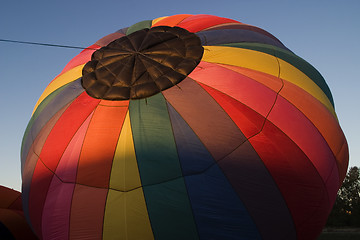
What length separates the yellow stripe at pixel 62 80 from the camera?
16.8 feet

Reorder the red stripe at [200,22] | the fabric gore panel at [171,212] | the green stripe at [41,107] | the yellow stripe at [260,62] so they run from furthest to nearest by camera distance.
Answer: the red stripe at [200,22] < the green stripe at [41,107] < the yellow stripe at [260,62] < the fabric gore panel at [171,212]

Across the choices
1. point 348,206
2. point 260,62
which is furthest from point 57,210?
point 348,206

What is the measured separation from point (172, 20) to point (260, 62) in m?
1.80

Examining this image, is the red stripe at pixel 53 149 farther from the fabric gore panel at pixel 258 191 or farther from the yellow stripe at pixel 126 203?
the fabric gore panel at pixel 258 191

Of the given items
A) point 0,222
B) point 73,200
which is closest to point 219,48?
point 73,200

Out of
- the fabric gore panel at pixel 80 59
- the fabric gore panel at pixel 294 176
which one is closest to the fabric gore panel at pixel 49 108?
the fabric gore panel at pixel 80 59

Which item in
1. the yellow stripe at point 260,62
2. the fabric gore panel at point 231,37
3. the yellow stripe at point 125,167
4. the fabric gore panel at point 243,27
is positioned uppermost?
the fabric gore panel at point 243,27

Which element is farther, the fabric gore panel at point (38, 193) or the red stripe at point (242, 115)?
the fabric gore panel at point (38, 193)

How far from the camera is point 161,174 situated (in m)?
3.62

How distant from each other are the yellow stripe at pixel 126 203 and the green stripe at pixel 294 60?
7.23ft

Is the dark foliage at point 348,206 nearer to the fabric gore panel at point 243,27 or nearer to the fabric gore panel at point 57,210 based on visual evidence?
the fabric gore panel at point 243,27

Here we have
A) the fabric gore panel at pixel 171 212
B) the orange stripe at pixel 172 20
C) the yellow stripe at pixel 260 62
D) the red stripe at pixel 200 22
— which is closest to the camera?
the fabric gore panel at pixel 171 212

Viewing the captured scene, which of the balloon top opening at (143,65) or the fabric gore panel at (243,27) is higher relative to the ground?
the fabric gore panel at (243,27)

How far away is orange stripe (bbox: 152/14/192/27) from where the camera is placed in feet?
18.2
